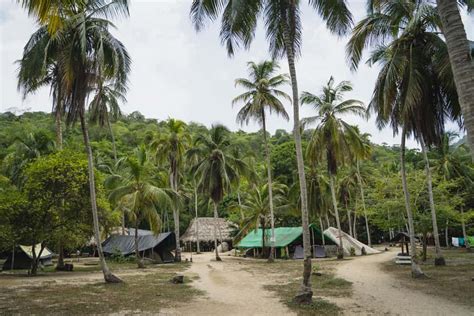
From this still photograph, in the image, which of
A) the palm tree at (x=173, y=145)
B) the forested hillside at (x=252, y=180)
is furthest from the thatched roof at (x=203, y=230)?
the palm tree at (x=173, y=145)

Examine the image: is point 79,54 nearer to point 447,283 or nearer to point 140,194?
point 140,194

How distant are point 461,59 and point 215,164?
925 inches

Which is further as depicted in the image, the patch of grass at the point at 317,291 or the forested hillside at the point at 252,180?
the forested hillside at the point at 252,180

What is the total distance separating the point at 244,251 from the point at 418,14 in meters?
31.5

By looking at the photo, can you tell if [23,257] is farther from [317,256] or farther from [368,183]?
[368,183]

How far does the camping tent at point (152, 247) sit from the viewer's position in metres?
29.4

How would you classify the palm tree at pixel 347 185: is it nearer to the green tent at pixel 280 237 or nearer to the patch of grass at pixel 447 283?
the green tent at pixel 280 237

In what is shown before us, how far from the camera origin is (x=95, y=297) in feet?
38.0

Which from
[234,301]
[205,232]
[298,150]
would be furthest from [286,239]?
[298,150]

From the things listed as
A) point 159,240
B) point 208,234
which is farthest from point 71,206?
point 208,234

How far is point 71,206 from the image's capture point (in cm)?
1828

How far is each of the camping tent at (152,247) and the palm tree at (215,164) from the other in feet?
16.6

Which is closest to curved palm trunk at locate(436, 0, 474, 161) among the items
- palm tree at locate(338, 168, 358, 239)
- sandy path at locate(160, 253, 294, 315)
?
sandy path at locate(160, 253, 294, 315)

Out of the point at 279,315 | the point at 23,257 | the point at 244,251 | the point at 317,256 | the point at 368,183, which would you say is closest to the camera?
the point at 279,315
